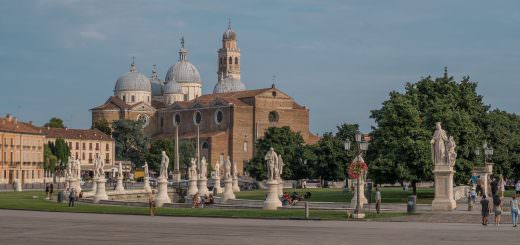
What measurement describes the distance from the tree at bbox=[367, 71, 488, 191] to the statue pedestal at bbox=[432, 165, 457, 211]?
13.5 metres

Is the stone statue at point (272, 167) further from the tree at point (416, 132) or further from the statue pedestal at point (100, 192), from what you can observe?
the statue pedestal at point (100, 192)

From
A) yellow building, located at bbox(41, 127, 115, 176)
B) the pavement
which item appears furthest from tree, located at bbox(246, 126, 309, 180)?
the pavement

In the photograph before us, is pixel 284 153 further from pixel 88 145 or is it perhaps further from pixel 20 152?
pixel 88 145

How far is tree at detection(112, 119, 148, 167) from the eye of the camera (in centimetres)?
18788

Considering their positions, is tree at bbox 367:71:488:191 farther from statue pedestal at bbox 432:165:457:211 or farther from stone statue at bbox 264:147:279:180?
statue pedestal at bbox 432:165:457:211

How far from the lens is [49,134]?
17062 centimetres

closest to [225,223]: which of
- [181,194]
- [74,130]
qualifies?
[181,194]

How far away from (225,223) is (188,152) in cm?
13467

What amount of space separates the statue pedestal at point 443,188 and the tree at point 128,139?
141 meters

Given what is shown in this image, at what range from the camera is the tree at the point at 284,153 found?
123062 mm

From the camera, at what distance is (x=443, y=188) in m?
49.1

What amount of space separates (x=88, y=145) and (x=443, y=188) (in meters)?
140

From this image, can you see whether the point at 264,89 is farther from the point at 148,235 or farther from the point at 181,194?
the point at 148,235

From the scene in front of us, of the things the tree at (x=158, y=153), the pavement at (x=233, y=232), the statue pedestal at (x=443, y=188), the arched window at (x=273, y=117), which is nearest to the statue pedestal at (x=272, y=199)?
the pavement at (x=233, y=232)
